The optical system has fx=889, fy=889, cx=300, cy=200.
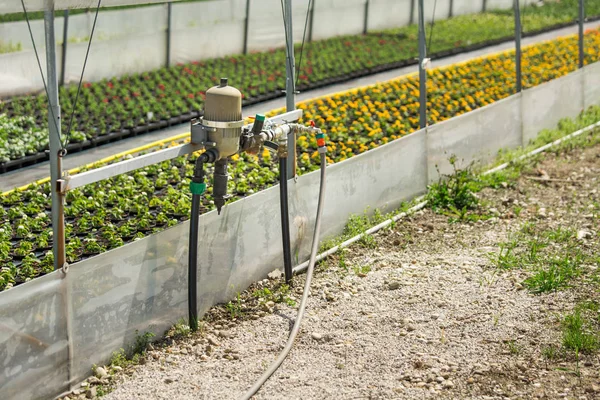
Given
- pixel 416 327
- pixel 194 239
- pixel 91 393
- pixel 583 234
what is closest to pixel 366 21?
pixel 583 234

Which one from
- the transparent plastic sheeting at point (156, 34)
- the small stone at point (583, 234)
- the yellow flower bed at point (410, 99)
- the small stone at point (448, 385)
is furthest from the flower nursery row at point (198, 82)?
the small stone at point (448, 385)

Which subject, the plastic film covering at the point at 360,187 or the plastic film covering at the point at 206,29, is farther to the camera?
the plastic film covering at the point at 206,29

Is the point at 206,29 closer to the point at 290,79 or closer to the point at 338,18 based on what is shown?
the point at 338,18

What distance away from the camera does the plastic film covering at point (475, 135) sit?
789cm

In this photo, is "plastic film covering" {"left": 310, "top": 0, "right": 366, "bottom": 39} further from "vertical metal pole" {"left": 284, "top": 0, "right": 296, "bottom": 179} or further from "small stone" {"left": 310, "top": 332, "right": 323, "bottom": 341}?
"small stone" {"left": 310, "top": 332, "right": 323, "bottom": 341}

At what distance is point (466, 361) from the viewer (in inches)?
186

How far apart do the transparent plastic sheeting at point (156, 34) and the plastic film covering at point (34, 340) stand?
21.3 ft

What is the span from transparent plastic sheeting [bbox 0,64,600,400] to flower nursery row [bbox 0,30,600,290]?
0.91 metres

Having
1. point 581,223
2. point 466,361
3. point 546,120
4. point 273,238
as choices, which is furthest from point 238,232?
point 546,120

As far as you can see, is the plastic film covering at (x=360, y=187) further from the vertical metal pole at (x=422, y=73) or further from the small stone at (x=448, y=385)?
the small stone at (x=448, y=385)

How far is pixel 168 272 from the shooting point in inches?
201

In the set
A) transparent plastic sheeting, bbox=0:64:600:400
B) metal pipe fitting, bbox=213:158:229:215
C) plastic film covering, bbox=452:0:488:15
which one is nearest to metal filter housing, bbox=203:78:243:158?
metal pipe fitting, bbox=213:158:229:215

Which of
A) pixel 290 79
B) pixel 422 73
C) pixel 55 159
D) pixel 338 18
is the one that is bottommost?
pixel 55 159

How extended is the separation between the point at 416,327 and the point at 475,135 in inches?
144
